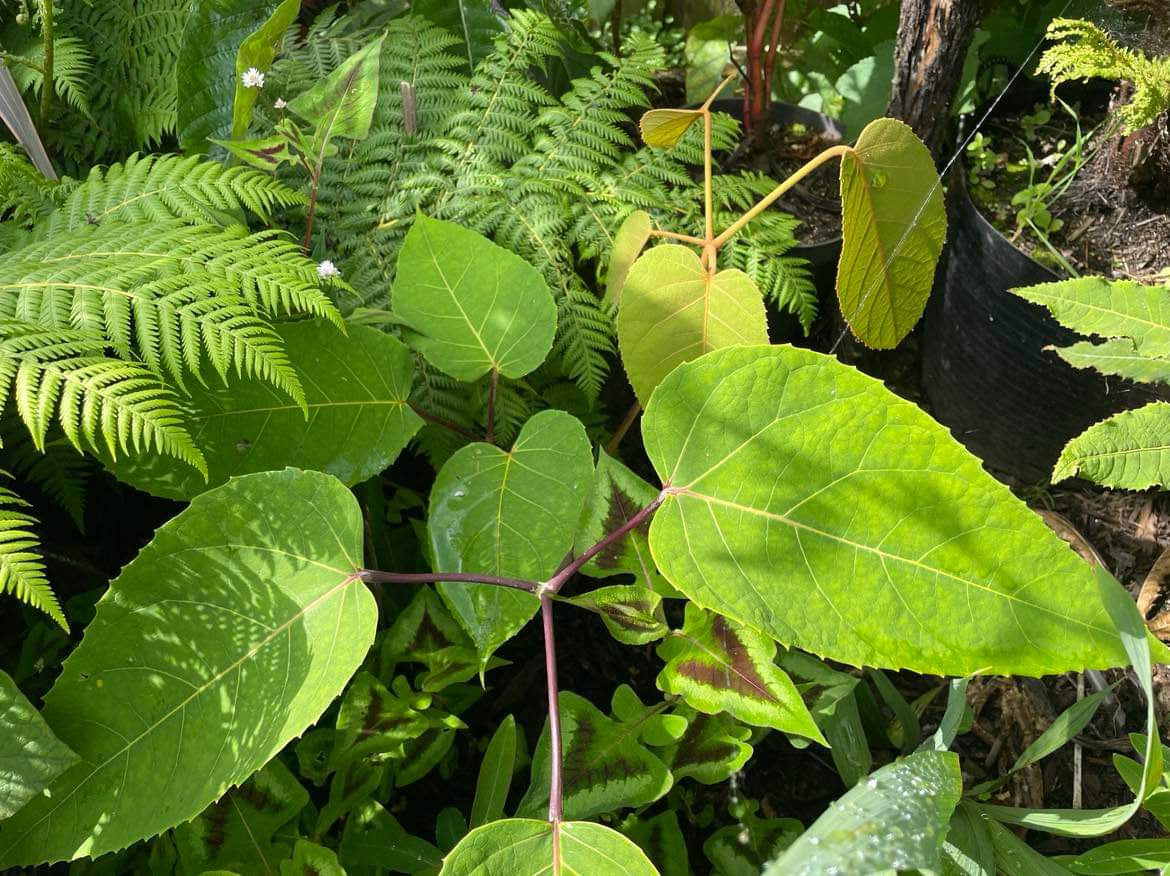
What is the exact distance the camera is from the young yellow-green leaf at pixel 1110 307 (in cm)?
112

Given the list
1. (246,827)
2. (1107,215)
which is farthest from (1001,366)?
(246,827)

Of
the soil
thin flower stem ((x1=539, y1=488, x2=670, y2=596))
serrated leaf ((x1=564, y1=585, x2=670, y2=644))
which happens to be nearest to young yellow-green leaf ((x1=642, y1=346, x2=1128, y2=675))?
thin flower stem ((x1=539, y1=488, x2=670, y2=596))

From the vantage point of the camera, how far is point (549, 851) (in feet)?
2.39

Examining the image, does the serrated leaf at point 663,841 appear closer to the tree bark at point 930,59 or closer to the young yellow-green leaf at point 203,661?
the young yellow-green leaf at point 203,661

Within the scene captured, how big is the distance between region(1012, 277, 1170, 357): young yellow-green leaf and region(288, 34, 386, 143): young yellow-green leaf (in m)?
0.86

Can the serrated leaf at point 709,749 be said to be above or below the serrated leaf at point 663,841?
above

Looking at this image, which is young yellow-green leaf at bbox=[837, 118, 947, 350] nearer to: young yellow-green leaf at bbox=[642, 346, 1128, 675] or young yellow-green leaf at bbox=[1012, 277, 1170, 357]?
young yellow-green leaf at bbox=[1012, 277, 1170, 357]

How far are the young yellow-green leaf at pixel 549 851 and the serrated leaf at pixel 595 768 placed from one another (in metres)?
0.12

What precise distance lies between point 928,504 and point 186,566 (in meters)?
0.67

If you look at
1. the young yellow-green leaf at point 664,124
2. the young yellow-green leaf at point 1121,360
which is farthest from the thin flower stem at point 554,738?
the young yellow-green leaf at point 1121,360

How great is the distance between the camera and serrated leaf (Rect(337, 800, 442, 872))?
90cm

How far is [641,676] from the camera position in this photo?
1.31m

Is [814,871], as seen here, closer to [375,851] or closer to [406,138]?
[375,851]

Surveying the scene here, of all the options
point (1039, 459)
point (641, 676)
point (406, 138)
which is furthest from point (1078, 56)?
point (641, 676)
